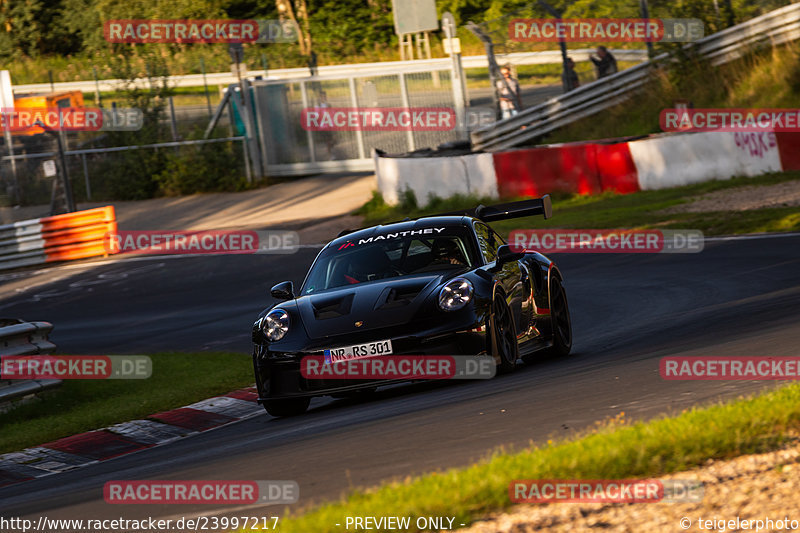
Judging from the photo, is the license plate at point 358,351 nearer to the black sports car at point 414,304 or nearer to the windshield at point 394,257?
the black sports car at point 414,304

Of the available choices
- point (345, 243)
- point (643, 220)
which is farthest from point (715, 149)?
point (345, 243)

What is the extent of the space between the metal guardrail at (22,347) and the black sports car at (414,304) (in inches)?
108

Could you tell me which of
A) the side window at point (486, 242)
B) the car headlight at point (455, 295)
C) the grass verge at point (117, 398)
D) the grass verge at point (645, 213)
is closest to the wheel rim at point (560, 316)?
the side window at point (486, 242)

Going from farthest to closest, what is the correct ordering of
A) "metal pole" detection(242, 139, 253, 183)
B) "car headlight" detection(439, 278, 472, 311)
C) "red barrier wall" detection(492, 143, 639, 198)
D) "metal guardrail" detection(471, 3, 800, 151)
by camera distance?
"metal pole" detection(242, 139, 253, 183)
"metal guardrail" detection(471, 3, 800, 151)
"red barrier wall" detection(492, 143, 639, 198)
"car headlight" detection(439, 278, 472, 311)

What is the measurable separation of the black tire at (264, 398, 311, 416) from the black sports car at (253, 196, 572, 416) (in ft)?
0.03

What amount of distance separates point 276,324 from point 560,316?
2.80 m

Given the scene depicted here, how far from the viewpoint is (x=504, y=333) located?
30.9 ft

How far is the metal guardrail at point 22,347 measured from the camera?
11.0 m

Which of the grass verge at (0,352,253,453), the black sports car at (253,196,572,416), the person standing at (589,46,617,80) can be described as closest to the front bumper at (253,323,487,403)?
the black sports car at (253,196,572,416)

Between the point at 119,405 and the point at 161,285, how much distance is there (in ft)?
34.8

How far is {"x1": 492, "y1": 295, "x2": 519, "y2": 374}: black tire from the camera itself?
924 centimetres

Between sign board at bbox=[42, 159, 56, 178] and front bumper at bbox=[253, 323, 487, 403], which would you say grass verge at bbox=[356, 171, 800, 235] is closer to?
sign board at bbox=[42, 159, 56, 178]

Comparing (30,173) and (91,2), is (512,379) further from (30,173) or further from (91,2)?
(91,2)

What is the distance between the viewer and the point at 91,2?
5891 centimetres
